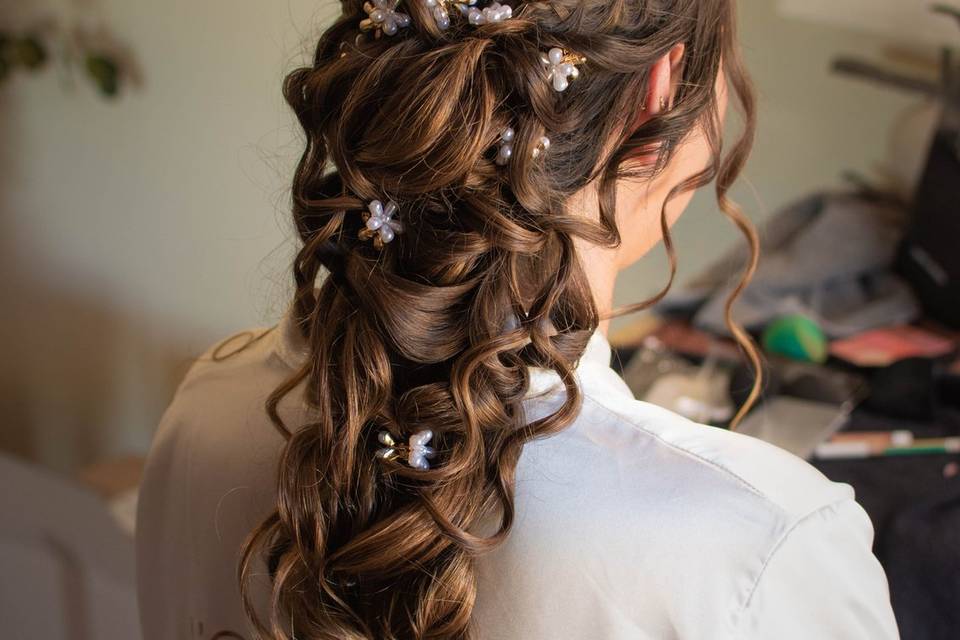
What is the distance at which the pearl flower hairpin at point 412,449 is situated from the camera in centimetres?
55

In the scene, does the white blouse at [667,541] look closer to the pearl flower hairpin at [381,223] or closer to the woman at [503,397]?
the woman at [503,397]

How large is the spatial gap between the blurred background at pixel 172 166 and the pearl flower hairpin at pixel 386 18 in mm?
842

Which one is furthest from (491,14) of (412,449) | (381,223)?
(412,449)

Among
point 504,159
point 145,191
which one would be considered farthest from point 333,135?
point 145,191

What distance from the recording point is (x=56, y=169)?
1.79 metres

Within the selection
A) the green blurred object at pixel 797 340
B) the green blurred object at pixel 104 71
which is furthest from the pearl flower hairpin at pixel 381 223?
the green blurred object at pixel 104 71

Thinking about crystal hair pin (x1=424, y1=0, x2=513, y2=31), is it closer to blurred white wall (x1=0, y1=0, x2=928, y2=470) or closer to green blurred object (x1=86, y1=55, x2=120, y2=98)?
blurred white wall (x1=0, y1=0, x2=928, y2=470)

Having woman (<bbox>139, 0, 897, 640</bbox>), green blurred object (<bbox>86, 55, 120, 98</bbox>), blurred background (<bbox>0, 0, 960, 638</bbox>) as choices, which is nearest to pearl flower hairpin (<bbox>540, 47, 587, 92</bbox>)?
woman (<bbox>139, 0, 897, 640</bbox>)

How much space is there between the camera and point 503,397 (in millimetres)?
563

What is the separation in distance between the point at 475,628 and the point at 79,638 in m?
0.91

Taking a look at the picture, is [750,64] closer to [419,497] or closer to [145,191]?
[145,191]

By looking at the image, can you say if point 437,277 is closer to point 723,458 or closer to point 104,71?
point 723,458

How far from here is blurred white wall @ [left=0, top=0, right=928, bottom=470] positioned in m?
1.55

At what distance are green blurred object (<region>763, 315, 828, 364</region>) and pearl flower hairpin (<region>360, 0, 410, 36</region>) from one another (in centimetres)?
79
